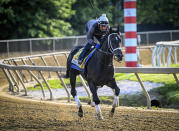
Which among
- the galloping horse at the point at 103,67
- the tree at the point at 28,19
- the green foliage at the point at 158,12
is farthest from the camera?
the green foliage at the point at 158,12

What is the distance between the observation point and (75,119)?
777 cm

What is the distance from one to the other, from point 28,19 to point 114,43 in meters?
16.5

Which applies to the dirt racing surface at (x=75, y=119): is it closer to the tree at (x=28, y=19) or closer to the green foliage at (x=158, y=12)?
the tree at (x=28, y=19)

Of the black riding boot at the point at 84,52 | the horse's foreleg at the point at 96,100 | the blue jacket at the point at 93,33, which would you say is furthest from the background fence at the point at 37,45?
the horse's foreleg at the point at 96,100

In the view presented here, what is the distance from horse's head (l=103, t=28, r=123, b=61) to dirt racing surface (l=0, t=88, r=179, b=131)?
1.33m

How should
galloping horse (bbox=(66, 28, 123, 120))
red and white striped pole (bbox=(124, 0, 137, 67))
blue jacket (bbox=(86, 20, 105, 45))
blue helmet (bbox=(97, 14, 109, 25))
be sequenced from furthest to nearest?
red and white striped pole (bbox=(124, 0, 137, 67)), blue jacket (bbox=(86, 20, 105, 45)), blue helmet (bbox=(97, 14, 109, 25)), galloping horse (bbox=(66, 28, 123, 120))

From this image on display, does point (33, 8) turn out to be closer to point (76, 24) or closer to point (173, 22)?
point (76, 24)

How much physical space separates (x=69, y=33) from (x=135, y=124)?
61.2 ft

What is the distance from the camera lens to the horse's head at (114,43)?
23.0 feet

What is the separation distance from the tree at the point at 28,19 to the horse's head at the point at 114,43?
15.4 metres

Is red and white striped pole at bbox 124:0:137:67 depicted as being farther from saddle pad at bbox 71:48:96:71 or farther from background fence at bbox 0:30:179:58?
background fence at bbox 0:30:179:58

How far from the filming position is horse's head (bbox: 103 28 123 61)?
7019 millimetres

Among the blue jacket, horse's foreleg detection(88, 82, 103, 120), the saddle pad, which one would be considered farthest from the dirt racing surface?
the blue jacket

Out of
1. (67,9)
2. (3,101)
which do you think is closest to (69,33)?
(67,9)
